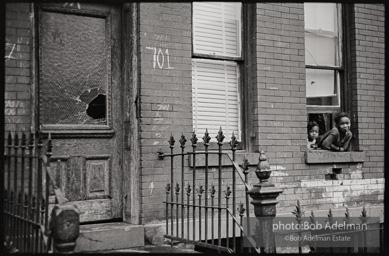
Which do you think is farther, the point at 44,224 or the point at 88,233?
the point at 88,233

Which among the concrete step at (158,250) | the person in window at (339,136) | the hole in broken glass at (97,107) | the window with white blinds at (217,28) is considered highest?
the window with white blinds at (217,28)

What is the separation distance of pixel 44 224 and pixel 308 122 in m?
4.32

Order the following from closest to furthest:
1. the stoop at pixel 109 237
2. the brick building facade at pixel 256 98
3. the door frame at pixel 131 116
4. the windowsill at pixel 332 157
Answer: the stoop at pixel 109 237 < the brick building facade at pixel 256 98 < the door frame at pixel 131 116 < the windowsill at pixel 332 157

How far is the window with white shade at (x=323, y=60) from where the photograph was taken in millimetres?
7520

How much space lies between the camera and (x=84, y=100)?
5.89 m

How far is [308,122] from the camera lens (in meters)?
7.43

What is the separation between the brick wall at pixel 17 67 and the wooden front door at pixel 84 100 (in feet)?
0.76

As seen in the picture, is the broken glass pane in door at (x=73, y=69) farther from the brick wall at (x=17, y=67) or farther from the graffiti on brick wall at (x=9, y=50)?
the graffiti on brick wall at (x=9, y=50)

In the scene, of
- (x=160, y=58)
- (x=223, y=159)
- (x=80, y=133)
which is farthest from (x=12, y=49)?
(x=223, y=159)

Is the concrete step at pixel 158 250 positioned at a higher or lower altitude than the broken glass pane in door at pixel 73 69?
lower

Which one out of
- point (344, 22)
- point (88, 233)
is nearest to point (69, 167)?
point (88, 233)

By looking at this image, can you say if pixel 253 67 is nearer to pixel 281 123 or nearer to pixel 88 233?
pixel 281 123

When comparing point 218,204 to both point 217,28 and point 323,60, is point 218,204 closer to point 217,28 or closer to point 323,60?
point 217,28

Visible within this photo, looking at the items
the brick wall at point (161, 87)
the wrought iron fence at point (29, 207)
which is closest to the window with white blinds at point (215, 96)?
the brick wall at point (161, 87)
